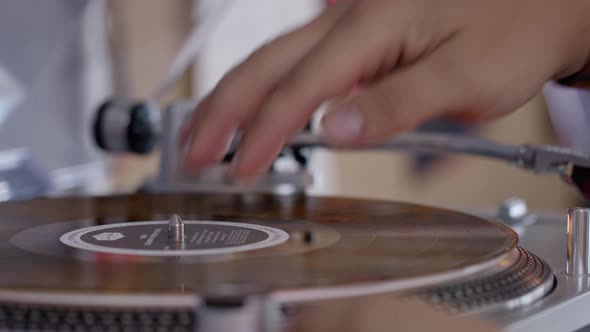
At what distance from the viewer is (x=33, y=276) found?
0.41m

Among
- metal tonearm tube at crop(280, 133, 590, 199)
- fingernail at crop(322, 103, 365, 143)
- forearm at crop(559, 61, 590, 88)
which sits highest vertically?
forearm at crop(559, 61, 590, 88)

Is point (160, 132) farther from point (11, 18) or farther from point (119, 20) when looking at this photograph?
point (119, 20)

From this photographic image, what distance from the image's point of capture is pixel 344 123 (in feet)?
1.49

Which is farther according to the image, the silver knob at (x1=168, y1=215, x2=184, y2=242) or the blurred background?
the blurred background

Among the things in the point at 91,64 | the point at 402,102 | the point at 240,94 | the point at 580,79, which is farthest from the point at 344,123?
the point at 91,64

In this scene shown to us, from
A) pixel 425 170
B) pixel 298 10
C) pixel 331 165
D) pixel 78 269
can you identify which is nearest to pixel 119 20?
pixel 78 269

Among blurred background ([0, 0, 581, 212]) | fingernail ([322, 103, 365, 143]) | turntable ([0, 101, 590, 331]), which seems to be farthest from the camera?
blurred background ([0, 0, 581, 212])

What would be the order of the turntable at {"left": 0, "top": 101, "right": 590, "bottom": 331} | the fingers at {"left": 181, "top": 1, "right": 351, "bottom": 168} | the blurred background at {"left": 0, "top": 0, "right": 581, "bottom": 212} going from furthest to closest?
the blurred background at {"left": 0, "top": 0, "right": 581, "bottom": 212}, the fingers at {"left": 181, "top": 1, "right": 351, "bottom": 168}, the turntable at {"left": 0, "top": 101, "right": 590, "bottom": 331}

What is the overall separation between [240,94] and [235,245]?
0.37ft

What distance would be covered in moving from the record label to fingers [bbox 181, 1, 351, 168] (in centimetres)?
5

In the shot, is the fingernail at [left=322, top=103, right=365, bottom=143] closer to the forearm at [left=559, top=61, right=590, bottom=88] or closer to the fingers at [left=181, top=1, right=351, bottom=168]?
the fingers at [left=181, top=1, right=351, bottom=168]

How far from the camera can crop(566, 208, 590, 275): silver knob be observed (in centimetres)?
50

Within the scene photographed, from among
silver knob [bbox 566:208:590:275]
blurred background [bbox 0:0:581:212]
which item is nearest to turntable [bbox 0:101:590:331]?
silver knob [bbox 566:208:590:275]

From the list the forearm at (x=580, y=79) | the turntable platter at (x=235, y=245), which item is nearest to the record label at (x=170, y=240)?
the turntable platter at (x=235, y=245)
